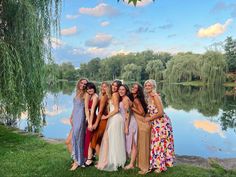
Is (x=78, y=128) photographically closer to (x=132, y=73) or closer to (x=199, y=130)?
(x=199, y=130)

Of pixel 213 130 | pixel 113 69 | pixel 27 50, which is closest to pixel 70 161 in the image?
pixel 27 50

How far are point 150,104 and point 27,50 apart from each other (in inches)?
131

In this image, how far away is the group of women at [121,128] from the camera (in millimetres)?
5672

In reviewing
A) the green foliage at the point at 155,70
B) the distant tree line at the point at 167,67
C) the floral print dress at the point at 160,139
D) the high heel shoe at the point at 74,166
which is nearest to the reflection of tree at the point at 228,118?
the distant tree line at the point at 167,67

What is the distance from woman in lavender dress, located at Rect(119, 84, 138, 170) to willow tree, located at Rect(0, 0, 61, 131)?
2.67 meters

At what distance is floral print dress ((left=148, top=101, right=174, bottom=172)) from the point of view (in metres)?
5.64

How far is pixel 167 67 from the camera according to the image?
54.6 m

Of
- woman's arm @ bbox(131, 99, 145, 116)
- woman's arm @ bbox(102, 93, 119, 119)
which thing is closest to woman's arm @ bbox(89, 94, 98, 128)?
woman's arm @ bbox(102, 93, 119, 119)

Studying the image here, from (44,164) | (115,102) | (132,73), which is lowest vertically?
(44,164)

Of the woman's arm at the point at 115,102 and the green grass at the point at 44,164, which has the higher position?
the woman's arm at the point at 115,102

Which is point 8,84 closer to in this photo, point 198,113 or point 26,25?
point 26,25

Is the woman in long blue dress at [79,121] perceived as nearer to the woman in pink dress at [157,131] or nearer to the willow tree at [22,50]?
the woman in pink dress at [157,131]

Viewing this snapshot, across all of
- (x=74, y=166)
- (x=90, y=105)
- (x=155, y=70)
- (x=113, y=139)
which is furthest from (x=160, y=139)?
(x=155, y=70)

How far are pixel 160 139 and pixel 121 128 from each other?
0.66 meters
